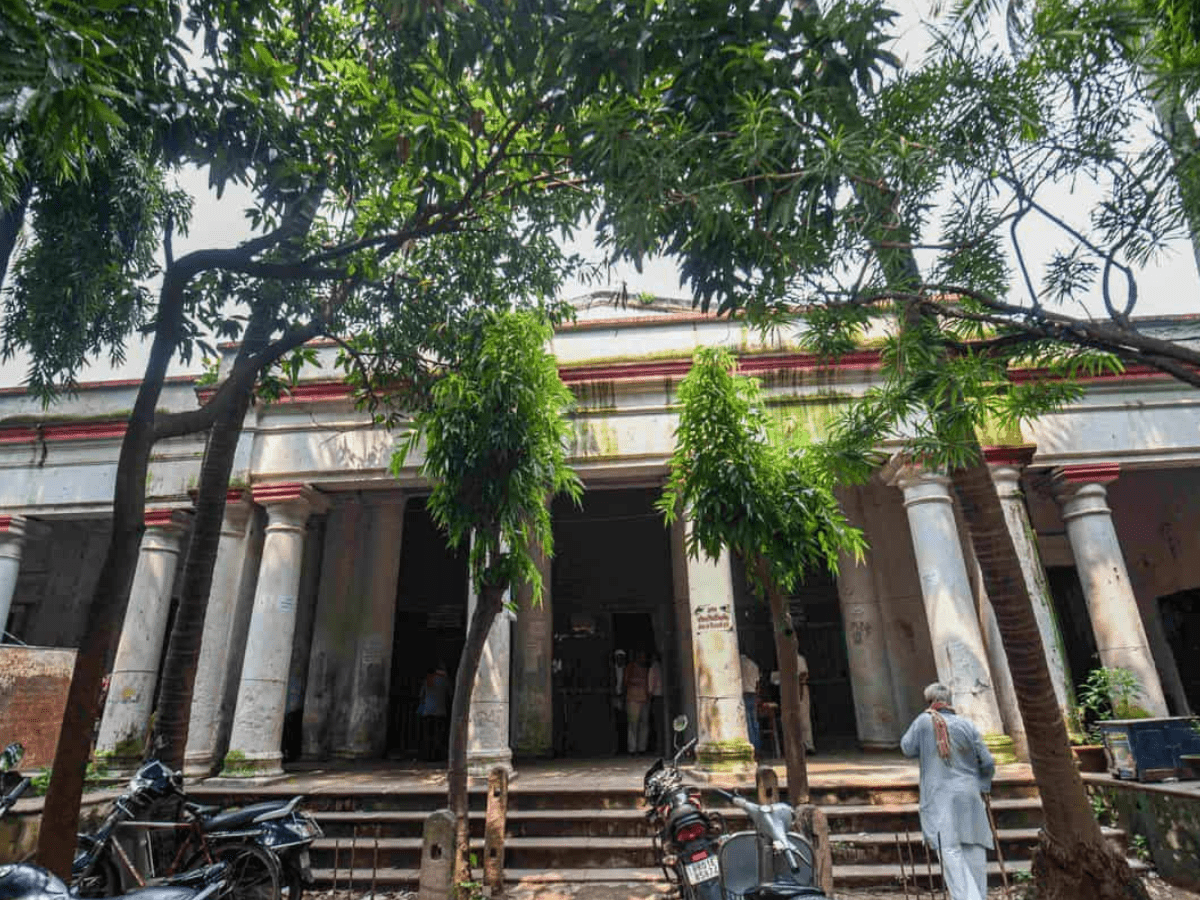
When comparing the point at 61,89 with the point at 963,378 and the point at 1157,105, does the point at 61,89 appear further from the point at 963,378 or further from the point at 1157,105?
the point at 1157,105

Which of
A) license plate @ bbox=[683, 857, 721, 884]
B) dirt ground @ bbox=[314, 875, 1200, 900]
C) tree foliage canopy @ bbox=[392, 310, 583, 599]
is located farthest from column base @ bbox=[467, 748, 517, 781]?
license plate @ bbox=[683, 857, 721, 884]

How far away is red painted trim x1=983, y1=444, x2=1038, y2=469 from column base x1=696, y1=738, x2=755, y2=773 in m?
4.96

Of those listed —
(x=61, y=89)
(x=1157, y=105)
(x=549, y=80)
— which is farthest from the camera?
(x=1157, y=105)

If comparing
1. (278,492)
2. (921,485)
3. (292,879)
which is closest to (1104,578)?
(921,485)

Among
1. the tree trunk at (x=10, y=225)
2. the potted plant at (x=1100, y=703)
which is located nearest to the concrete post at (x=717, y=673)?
the potted plant at (x=1100, y=703)

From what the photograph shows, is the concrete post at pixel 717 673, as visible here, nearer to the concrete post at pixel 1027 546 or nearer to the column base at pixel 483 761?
the column base at pixel 483 761

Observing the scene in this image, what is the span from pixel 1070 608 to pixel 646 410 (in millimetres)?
9097

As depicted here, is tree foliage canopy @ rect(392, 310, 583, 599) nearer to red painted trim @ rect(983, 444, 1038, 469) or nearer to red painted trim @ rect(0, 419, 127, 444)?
red painted trim @ rect(983, 444, 1038, 469)

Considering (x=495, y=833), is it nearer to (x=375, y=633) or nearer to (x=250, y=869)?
(x=250, y=869)

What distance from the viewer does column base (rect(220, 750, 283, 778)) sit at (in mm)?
8492

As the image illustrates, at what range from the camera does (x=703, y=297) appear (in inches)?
181

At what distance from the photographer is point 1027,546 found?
9.20 metres

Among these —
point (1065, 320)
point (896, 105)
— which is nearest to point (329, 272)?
point (896, 105)

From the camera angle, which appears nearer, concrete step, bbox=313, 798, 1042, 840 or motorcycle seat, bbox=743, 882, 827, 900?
motorcycle seat, bbox=743, 882, 827, 900
